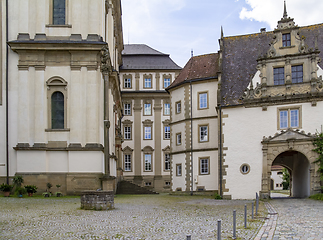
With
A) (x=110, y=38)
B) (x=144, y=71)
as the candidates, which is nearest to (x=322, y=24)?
(x=110, y=38)

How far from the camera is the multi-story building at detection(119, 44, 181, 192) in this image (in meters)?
57.0

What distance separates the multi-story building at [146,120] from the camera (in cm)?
5698

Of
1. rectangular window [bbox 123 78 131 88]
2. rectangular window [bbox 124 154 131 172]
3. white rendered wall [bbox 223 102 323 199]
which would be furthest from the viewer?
rectangular window [bbox 123 78 131 88]

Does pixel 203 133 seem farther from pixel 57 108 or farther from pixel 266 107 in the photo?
pixel 57 108

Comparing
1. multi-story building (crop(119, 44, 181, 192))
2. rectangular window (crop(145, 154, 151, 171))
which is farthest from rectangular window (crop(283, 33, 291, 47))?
rectangular window (crop(145, 154, 151, 171))

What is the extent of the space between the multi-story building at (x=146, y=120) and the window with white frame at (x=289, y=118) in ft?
92.4

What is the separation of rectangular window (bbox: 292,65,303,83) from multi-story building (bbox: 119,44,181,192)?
27.9 metres

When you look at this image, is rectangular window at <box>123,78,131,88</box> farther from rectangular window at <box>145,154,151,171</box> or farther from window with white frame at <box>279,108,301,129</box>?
window with white frame at <box>279,108,301,129</box>

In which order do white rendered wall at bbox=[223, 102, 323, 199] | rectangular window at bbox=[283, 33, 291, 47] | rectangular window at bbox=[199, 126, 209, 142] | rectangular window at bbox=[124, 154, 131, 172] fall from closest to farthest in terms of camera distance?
white rendered wall at bbox=[223, 102, 323, 199] < rectangular window at bbox=[283, 33, 291, 47] < rectangular window at bbox=[199, 126, 209, 142] < rectangular window at bbox=[124, 154, 131, 172]

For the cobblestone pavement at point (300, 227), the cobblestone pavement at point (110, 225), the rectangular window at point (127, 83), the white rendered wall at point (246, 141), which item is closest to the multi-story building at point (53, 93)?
the white rendered wall at point (246, 141)

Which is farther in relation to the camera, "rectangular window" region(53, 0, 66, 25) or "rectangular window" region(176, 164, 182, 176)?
"rectangular window" region(176, 164, 182, 176)

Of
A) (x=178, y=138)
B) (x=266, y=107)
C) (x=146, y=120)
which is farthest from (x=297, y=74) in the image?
(x=146, y=120)

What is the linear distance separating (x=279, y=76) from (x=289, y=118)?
10.7ft

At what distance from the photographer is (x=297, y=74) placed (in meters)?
30.5
